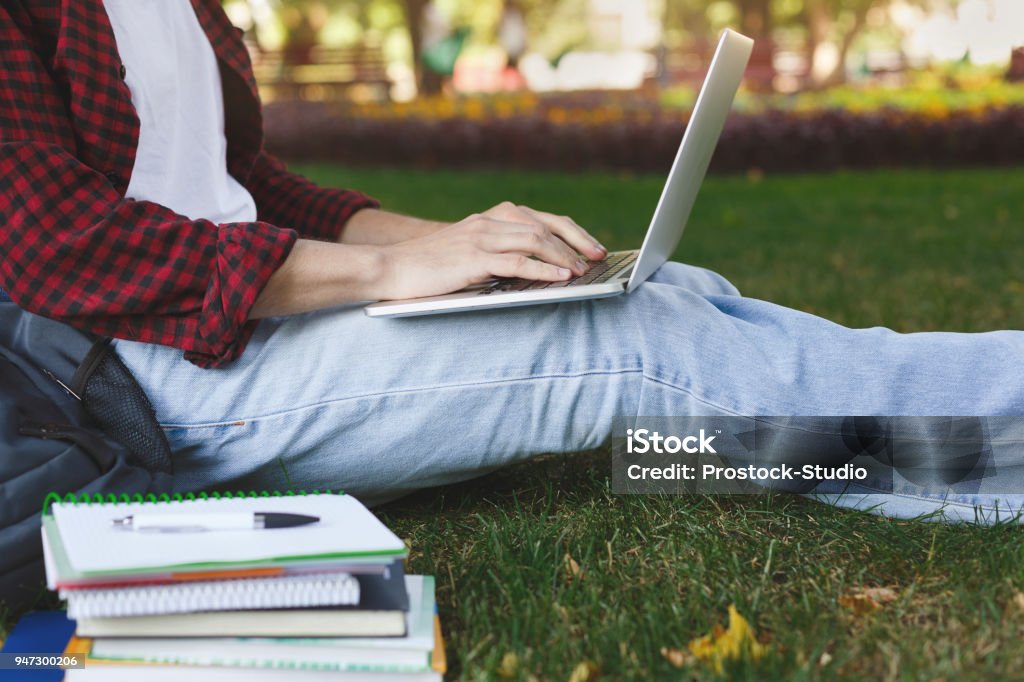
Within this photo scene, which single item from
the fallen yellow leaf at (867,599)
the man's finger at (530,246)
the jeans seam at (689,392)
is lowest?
the fallen yellow leaf at (867,599)

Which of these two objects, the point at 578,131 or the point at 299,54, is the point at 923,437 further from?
the point at 299,54

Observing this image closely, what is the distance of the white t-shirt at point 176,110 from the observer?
77.0 inches

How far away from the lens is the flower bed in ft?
29.2

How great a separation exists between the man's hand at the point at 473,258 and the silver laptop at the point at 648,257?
2 centimetres

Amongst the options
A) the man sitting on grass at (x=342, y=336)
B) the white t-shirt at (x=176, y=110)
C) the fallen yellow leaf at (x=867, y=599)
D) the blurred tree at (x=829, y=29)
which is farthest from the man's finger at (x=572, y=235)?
the blurred tree at (x=829, y=29)

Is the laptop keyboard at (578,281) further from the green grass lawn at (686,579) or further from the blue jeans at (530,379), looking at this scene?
the green grass lawn at (686,579)

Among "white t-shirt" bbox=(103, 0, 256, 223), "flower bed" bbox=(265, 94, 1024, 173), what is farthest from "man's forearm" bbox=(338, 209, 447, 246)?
"flower bed" bbox=(265, 94, 1024, 173)

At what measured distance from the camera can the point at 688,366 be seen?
184 cm

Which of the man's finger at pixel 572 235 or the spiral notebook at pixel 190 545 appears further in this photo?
the man's finger at pixel 572 235

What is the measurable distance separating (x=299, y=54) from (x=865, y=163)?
12032 millimetres

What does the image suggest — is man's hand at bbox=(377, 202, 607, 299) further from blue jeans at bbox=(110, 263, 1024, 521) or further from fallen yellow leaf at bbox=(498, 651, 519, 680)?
fallen yellow leaf at bbox=(498, 651, 519, 680)

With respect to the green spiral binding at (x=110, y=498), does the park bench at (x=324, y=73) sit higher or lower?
higher

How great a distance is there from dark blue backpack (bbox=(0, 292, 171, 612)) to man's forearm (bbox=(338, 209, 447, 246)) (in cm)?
75

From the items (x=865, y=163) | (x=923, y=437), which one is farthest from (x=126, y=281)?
(x=865, y=163)
